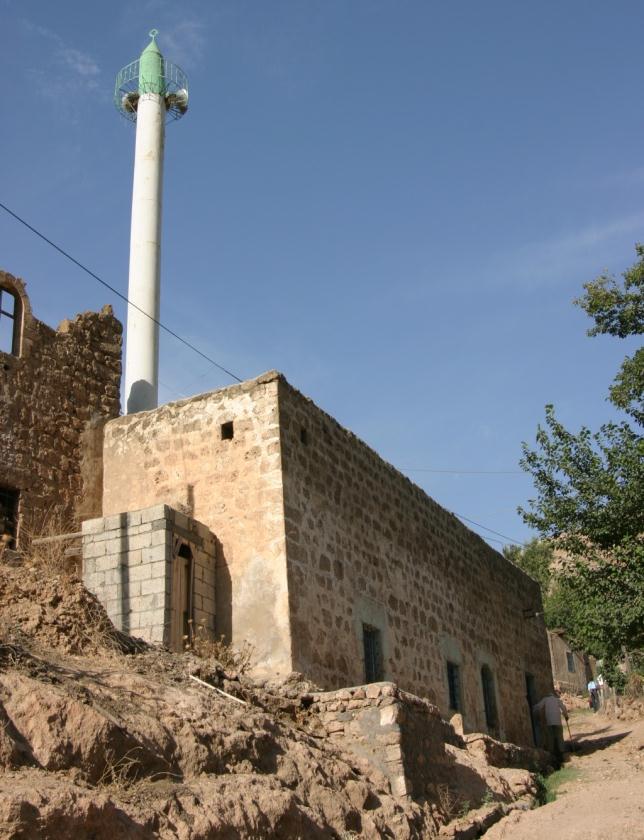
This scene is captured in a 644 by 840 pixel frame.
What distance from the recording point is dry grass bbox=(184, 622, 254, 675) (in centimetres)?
1019

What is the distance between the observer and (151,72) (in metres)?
25.3

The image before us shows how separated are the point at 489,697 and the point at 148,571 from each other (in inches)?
343

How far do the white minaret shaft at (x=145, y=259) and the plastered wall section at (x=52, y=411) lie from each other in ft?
15.3

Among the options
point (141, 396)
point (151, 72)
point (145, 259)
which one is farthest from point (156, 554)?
point (151, 72)

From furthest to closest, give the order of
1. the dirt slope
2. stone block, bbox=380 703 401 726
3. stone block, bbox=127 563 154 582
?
stone block, bbox=127 563 154 582 → stone block, bbox=380 703 401 726 → the dirt slope

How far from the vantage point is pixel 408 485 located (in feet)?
50.7

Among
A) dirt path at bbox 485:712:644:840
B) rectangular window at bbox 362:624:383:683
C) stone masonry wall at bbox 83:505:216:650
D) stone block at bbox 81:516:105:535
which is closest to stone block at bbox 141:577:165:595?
stone masonry wall at bbox 83:505:216:650

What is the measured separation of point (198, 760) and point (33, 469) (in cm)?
689

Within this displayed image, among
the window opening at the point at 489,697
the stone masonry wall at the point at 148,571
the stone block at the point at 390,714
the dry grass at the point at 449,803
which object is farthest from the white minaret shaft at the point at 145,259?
the dry grass at the point at 449,803

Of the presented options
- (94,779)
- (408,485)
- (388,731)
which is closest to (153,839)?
(94,779)

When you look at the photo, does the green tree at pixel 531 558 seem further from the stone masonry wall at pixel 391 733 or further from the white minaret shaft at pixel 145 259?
the stone masonry wall at pixel 391 733

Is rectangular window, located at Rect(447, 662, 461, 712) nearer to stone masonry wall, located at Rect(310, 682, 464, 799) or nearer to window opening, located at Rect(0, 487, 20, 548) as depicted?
stone masonry wall, located at Rect(310, 682, 464, 799)

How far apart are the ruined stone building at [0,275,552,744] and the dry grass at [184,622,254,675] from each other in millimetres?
120

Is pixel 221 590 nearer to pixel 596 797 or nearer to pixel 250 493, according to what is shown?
pixel 250 493
